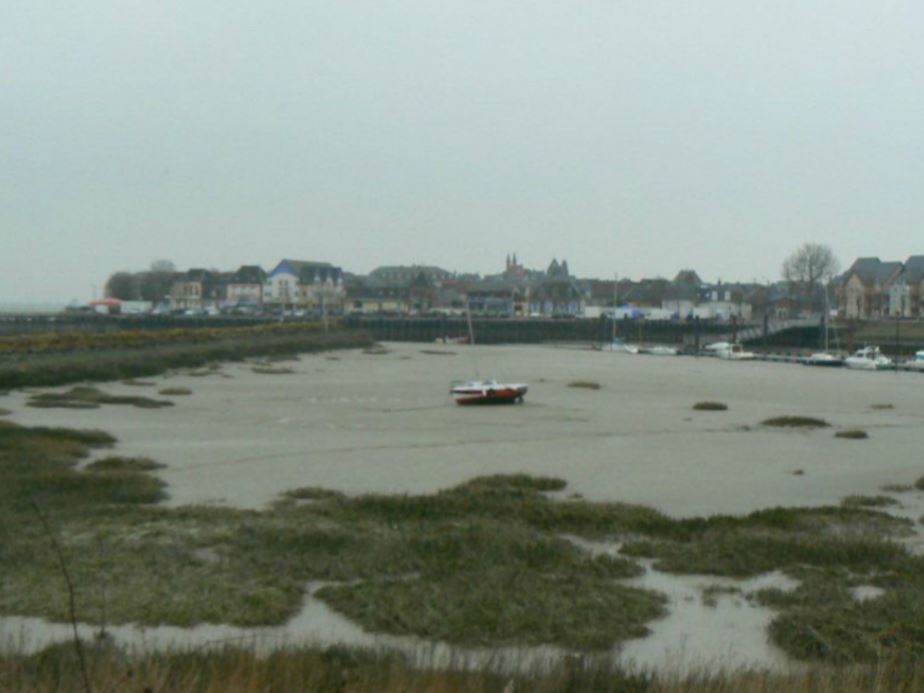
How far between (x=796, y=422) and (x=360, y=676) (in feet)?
83.5

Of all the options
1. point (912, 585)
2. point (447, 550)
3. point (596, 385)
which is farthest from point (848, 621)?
point (596, 385)

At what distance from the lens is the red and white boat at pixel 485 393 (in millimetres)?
36625

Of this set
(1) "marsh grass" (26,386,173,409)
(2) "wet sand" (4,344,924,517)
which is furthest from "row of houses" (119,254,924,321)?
(1) "marsh grass" (26,386,173,409)

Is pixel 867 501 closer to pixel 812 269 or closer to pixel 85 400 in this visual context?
pixel 85 400

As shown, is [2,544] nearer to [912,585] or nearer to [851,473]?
[912,585]

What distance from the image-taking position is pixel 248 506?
16.7 metres

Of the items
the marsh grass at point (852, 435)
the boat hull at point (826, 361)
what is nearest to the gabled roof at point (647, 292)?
the boat hull at point (826, 361)

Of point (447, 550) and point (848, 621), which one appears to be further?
point (447, 550)

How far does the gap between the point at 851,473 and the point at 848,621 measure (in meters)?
11.3

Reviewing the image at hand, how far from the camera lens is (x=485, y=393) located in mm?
36719

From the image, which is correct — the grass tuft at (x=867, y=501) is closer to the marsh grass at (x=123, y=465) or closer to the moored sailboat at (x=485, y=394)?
the marsh grass at (x=123, y=465)

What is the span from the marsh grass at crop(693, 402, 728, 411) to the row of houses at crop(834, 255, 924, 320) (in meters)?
74.2

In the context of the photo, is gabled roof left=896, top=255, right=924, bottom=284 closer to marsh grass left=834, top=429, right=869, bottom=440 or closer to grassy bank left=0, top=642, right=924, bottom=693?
marsh grass left=834, top=429, right=869, bottom=440

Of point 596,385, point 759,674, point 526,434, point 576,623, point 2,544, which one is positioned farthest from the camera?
point 596,385
